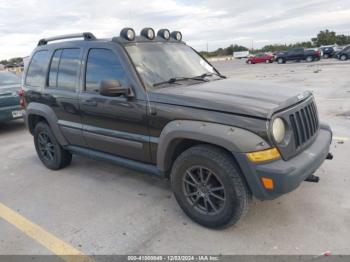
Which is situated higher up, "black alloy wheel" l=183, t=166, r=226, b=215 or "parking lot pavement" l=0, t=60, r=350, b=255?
"black alloy wheel" l=183, t=166, r=226, b=215

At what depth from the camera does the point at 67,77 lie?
453 centimetres

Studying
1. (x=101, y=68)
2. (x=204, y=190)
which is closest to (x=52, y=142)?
(x=101, y=68)

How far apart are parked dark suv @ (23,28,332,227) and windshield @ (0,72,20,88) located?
4093mm

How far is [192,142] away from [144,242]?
108 centimetres

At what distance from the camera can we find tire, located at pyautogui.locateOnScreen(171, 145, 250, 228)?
3.02 m

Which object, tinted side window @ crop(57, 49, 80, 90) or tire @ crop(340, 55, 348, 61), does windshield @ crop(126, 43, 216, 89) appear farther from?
tire @ crop(340, 55, 348, 61)

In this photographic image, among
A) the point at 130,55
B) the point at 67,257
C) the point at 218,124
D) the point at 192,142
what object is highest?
the point at 130,55

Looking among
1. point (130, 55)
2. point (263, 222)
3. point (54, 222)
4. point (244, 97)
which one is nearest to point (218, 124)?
point (244, 97)

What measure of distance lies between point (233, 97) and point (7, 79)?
741 cm

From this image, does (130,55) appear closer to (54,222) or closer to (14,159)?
(54,222)

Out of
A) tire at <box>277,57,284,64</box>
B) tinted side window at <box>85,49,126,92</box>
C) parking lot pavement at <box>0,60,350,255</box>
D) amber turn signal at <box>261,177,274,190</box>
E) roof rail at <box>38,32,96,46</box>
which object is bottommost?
parking lot pavement at <box>0,60,350,255</box>

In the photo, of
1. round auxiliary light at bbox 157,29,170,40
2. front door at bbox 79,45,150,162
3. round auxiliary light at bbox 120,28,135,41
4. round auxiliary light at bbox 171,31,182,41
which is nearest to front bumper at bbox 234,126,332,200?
front door at bbox 79,45,150,162

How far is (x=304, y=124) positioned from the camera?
3295mm

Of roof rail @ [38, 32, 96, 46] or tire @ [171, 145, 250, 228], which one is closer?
tire @ [171, 145, 250, 228]
